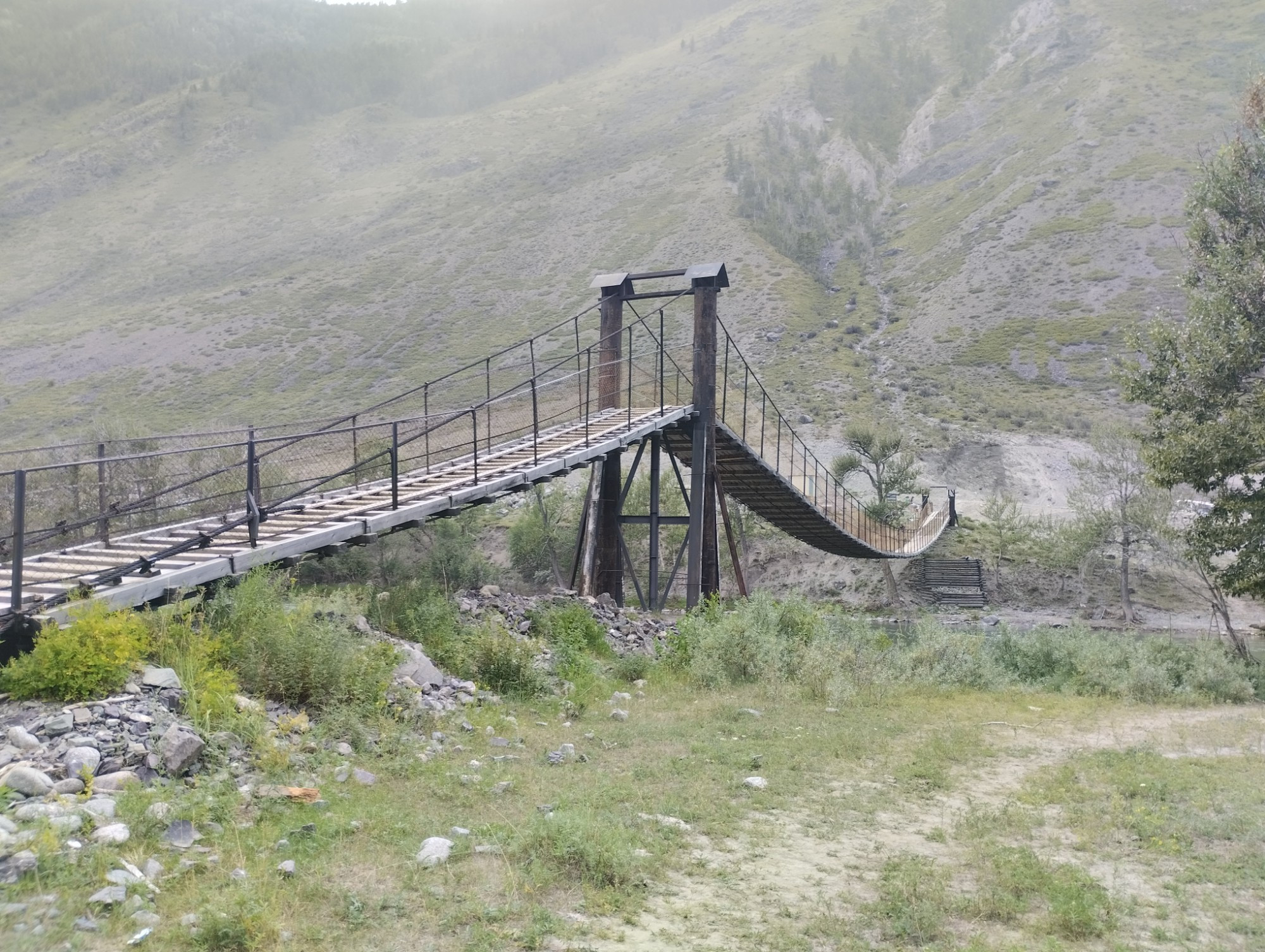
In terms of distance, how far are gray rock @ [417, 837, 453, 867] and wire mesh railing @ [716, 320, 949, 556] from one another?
9877 millimetres

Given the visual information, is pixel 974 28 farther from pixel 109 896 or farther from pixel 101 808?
pixel 109 896

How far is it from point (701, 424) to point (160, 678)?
10.7 m

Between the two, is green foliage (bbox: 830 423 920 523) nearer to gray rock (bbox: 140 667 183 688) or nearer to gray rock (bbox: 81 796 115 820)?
gray rock (bbox: 140 667 183 688)

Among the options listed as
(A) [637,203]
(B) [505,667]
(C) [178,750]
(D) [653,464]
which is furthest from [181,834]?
(A) [637,203]

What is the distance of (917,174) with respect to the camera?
8462 cm

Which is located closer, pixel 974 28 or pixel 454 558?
pixel 454 558

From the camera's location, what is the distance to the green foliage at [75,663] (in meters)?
5.42

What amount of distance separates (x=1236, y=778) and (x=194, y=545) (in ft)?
27.3

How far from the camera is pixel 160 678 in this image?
578 centimetres

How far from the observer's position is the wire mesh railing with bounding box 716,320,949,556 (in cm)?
1636

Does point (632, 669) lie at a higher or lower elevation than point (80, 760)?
lower

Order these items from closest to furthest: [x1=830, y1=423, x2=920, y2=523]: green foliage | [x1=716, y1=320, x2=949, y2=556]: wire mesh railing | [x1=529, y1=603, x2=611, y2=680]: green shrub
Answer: [x1=529, y1=603, x2=611, y2=680]: green shrub → [x1=716, y1=320, x2=949, y2=556]: wire mesh railing → [x1=830, y1=423, x2=920, y2=523]: green foliage

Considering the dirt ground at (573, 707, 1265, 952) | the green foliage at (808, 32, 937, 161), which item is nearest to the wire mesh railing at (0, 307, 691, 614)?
the dirt ground at (573, 707, 1265, 952)

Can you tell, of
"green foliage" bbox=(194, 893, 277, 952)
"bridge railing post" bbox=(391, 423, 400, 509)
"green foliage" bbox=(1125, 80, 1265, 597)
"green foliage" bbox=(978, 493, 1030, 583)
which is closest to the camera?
"green foliage" bbox=(194, 893, 277, 952)
